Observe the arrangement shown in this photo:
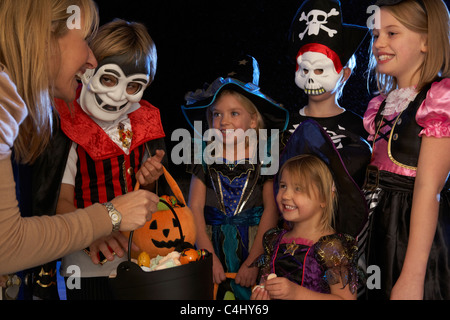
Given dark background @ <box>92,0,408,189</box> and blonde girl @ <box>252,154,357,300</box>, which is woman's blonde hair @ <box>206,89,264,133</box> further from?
dark background @ <box>92,0,408,189</box>

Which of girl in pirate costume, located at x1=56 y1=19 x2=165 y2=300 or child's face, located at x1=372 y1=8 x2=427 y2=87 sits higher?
child's face, located at x1=372 y1=8 x2=427 y2=87

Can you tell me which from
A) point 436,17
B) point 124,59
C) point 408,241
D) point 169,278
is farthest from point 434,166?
point 124,59

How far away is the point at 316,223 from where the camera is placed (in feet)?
6.20

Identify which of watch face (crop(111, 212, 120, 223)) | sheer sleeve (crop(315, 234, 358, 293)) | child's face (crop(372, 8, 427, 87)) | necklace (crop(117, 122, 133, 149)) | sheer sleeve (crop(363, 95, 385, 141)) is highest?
child's face (crop(372, 8, 427, 87))

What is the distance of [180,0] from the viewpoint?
282cm

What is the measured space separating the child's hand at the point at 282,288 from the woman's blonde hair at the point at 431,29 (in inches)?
31.6

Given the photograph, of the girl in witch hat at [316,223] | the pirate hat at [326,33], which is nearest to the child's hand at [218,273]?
the girl in witch hat at [316,223]

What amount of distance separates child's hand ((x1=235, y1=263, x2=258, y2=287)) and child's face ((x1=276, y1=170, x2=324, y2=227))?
1.17ft

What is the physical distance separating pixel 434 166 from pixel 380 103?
1.41 ft

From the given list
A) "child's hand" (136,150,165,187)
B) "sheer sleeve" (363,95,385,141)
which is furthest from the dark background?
"child's hand" (136,150,165,187)

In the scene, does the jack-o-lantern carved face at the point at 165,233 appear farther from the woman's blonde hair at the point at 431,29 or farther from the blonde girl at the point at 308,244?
the woman's blonde hair at the point at 431,29

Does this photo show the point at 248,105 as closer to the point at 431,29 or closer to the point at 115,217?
the point at 431,29

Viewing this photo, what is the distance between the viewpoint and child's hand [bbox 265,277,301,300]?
166cm

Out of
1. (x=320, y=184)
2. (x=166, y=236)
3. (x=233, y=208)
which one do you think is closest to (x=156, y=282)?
(x=166, y=236)
